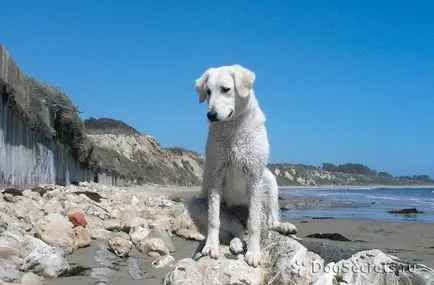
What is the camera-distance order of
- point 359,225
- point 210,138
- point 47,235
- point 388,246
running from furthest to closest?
point 359,225 → point 388,246 → point 47,235 → point 210,138

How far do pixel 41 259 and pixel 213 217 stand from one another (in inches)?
118

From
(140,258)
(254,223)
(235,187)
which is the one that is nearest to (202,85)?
(235,187)

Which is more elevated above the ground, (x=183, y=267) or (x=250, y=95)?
(x=250, y=95)

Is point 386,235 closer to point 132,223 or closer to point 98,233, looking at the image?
point 132,223

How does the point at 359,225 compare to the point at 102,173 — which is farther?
the point at 102,173

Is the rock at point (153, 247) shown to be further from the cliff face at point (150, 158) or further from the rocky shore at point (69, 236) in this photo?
the cliff face at point (150, 158)

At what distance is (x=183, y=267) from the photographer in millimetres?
6133

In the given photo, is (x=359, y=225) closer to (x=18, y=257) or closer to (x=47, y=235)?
(x=47, y=235)

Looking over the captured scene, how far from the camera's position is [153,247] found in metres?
10.2

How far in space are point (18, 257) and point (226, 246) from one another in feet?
10.8

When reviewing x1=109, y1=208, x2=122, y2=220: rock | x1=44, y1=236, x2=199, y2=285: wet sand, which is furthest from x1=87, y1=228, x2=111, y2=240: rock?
x1=109, y1=208, x2=122, y2=220: rock

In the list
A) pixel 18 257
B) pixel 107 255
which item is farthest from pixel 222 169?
pixel 107 255

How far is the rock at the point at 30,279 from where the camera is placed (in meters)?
6.79

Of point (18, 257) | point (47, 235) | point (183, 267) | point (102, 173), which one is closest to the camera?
point (183, 267)
